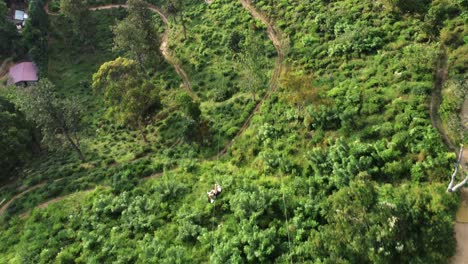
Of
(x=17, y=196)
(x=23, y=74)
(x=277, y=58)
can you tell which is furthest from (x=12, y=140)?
(x=277, y=58)

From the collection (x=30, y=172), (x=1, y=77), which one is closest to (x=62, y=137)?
(x=30, y=172)

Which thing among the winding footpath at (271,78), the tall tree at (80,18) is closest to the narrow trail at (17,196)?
the winding footpath at (271,78)

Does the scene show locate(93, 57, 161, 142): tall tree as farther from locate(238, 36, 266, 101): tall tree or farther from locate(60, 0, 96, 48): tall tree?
locate(60, 0, 96, 48): tall tree

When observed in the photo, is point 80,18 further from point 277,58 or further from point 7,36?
point 277,58

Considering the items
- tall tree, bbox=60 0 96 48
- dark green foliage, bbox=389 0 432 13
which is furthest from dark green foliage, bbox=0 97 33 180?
dark green foliage, bbox=389 0 432 13

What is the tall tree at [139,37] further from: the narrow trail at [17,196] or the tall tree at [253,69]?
the narrow trail at [17,196]

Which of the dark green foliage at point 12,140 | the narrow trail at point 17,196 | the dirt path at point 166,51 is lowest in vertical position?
the narrow trail at point 17,196
